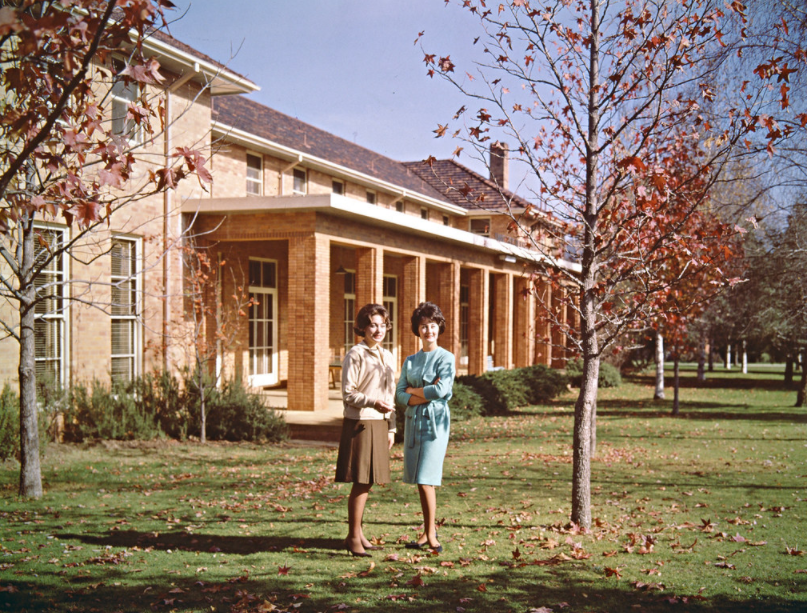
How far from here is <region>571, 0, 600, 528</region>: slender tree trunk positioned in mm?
6301

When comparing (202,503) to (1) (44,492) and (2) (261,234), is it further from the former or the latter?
(2) (261,234)

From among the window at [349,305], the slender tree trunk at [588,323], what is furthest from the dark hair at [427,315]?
the window at [349,305]

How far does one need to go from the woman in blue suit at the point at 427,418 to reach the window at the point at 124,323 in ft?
30.1

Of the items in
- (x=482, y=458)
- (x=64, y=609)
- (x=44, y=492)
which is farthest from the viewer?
(x=482, y=458)

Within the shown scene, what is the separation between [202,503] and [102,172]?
5135mm

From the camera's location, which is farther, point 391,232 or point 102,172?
point 391,232

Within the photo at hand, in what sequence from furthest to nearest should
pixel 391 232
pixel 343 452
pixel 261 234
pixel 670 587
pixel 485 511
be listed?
pixel 391 232 < pixel 261 234 < pixel 485 511 < pixel 343 452 < pixel 670 587

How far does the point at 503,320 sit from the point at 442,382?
2222 cm

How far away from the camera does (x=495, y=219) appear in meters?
32.5

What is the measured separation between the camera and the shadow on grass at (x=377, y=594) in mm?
4320

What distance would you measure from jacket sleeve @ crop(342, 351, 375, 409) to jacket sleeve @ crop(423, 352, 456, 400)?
1.54 feet

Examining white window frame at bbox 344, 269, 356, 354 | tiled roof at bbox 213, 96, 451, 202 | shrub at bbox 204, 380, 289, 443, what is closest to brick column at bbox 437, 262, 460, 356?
white window frame at bbox 344, 269, 356, 354

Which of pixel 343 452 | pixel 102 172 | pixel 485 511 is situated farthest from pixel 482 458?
pixel 102 172

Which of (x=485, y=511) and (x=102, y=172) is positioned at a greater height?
(x=102, y=172)
